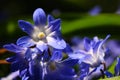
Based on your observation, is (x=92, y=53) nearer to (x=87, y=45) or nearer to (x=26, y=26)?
(x=87, y=45)

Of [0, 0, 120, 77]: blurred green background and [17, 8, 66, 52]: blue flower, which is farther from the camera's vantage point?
[0, 0, 120, 77]: blurred green background

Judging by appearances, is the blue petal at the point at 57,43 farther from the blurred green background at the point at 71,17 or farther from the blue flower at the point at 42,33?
the blurred green background at the point at 71,17

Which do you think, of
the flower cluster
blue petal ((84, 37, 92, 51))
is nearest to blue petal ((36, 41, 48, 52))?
the flower cluster

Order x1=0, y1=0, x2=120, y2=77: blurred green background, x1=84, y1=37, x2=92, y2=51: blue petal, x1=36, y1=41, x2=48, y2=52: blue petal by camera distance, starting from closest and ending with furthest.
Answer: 1. x1=36, y1=41, x2=48, y2=52: blue petal
2. x1=84, y1=37, x2=92, y2=51: blue petal
3. x1=0, y1=0, x2=120, y2=77: blurred green background

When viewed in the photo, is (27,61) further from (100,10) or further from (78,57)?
(100,10)

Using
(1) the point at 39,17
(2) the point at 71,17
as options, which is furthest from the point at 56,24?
(2) the point at 71,17

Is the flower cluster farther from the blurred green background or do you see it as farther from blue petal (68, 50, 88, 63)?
the blurred green background

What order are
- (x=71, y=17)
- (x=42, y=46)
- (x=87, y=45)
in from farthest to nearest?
(x=71, y=17) → (x=87, y=45) → (x=42, y=46)
